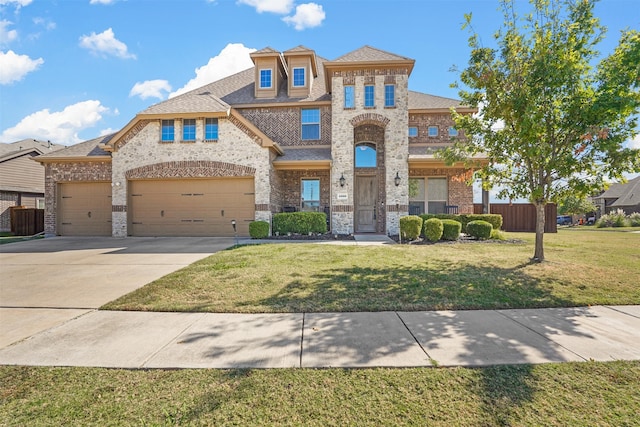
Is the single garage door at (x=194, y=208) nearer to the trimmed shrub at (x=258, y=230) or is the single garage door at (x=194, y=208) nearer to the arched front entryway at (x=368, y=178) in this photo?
the trimmed shrub at (x=258, y=230)

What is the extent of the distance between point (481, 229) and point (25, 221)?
22.8 meters

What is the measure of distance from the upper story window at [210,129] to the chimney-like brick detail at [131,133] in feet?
9.35

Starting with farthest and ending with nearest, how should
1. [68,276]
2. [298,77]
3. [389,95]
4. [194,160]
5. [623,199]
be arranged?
[623,199], [298,77], [389,95], [194,160], [68,276]

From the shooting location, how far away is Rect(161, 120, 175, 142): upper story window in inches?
549

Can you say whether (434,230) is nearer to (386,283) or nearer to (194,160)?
(386,283)

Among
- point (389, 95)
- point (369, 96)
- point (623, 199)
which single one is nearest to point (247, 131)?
point (369, 96)

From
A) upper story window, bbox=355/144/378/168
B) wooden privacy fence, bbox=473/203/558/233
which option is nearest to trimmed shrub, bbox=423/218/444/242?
upper story window, bbox=355/144/378/168

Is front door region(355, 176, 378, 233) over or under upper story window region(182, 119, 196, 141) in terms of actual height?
under

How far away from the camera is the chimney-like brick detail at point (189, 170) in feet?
44.8

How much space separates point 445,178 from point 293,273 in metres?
12.3

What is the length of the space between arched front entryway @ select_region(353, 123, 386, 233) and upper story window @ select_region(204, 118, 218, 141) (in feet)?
22.6

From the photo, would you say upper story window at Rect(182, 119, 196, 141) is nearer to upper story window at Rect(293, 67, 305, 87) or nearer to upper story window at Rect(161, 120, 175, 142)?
upper story window at Rect(161, 120, 175, 142)

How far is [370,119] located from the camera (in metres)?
14.3

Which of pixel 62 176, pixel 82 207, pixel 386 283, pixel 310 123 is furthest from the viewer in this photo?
pixel 310 123
